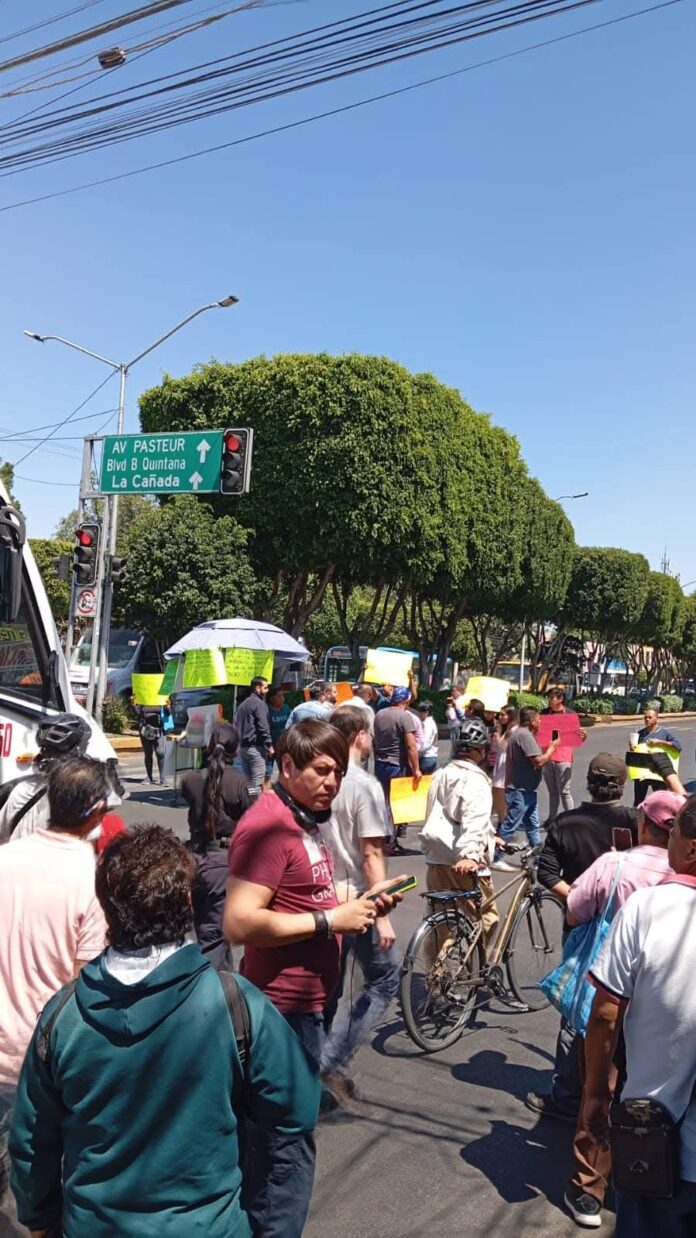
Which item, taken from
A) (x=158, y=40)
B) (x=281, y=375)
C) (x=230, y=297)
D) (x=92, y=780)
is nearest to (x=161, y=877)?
(x=92, y=780)

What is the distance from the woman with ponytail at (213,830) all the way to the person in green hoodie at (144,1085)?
298 cm

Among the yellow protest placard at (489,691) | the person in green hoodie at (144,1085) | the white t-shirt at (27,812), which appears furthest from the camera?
the yellow protest placard at (489,691)

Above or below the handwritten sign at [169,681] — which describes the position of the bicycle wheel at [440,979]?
below

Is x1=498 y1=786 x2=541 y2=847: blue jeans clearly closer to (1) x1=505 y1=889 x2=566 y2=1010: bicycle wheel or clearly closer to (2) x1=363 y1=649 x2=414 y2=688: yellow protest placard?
(2) x1=363 y1=649 x2=414 y2=688: yellow protest placard

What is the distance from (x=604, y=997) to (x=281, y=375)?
24.1 m

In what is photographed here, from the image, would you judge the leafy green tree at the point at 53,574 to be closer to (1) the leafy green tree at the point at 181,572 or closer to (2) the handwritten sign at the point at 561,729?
(1) the leafy green tree at the point at 181,572

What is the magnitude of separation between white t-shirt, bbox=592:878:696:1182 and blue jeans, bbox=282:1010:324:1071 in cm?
101

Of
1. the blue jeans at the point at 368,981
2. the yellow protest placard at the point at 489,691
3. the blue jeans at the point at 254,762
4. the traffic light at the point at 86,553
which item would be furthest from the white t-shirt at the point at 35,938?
the traffic light at the point at 86,553

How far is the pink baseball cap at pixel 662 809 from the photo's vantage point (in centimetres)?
375

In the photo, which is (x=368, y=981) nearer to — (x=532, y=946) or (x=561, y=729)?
(x=532, y=946)

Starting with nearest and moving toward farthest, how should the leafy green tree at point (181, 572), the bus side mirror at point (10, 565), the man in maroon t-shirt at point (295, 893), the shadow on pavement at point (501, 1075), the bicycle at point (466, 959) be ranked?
the man in maroon t-shirt at point (295, 893)
the shadow on pavement at point (501, 1075)
the bicycle at point (466, 959)
the bus side mirror at point (10, 565)
the leafy green tree at point (181, 572)

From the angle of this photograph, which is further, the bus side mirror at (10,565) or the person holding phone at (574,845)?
the bus side mirror at (10,565)

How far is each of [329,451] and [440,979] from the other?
2130 cm

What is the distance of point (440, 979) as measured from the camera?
211 inches
